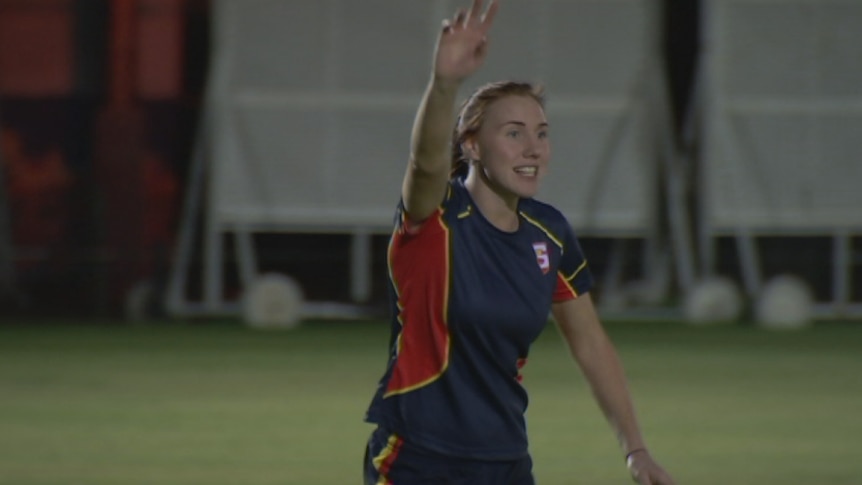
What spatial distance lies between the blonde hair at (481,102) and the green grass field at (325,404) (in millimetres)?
3546

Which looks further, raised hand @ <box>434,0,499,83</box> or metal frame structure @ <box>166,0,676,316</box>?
metal frame structure @ <box>166,0,676,316</box>

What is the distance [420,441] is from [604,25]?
11.5m

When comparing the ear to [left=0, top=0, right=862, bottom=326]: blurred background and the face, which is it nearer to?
the face

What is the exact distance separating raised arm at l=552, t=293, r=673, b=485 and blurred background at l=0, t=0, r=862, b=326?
10.7m

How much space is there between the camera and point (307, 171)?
1625 centimetres

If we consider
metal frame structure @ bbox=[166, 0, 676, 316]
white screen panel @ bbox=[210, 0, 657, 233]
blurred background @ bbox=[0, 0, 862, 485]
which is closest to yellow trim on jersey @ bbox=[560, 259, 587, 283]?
blurred background @ bbox=[0, 0, 862, 485]

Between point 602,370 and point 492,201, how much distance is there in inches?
22.4

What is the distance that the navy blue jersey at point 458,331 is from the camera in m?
5.01

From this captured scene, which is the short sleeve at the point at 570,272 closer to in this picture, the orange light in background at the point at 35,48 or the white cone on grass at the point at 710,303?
the white cone on grass at the point at 710,303

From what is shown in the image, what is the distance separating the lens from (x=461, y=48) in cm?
456

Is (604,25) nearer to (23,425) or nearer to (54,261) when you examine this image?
(54,261)

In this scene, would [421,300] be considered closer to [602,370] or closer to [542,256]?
[542,256]

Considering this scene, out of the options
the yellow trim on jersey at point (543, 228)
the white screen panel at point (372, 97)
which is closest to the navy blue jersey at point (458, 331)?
the yellow trim on jersey at point (543, 228)

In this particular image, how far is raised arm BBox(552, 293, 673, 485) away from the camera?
525cm
